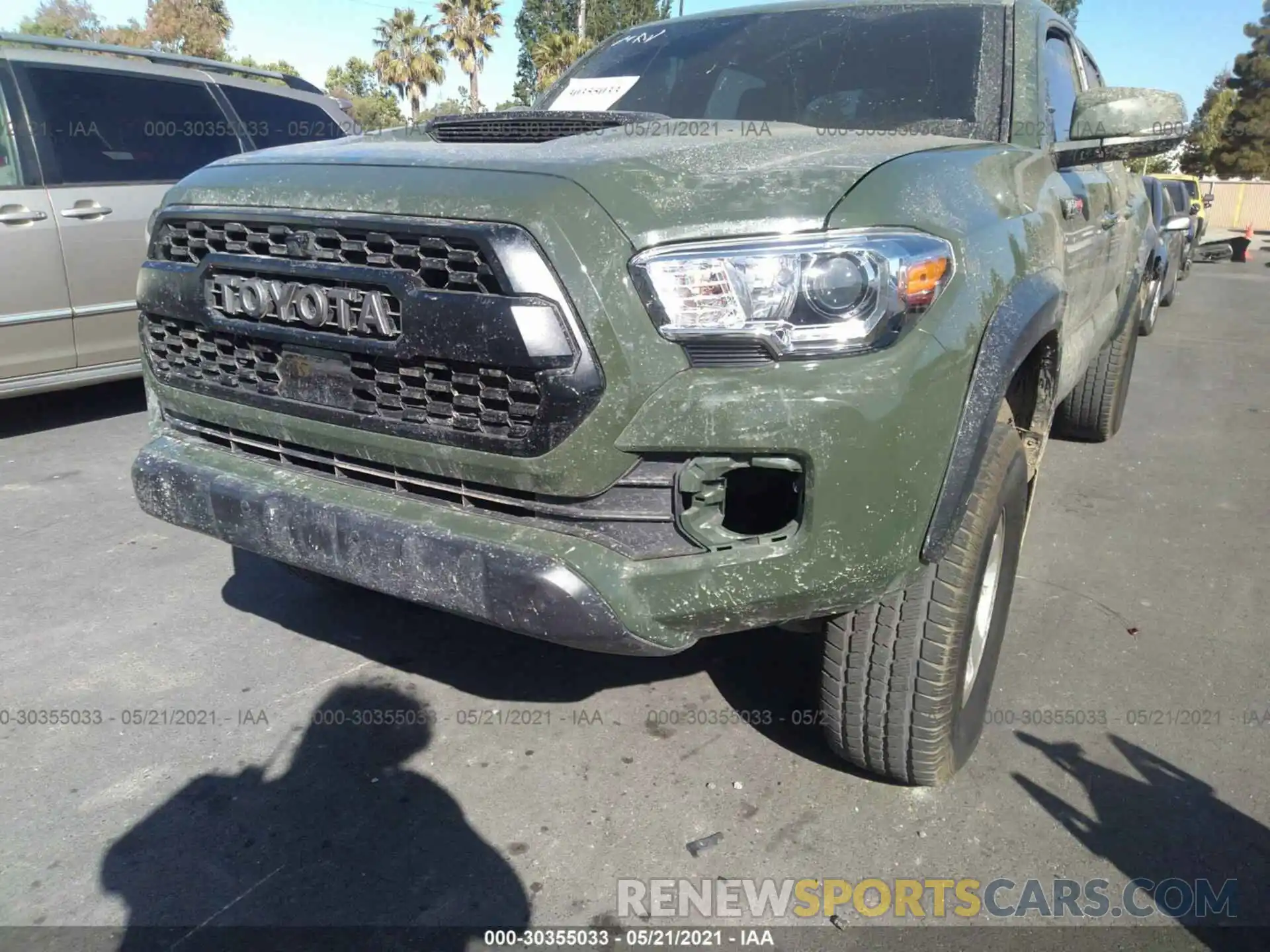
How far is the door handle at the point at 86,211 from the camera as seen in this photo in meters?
5.02

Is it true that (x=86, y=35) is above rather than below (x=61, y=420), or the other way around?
above

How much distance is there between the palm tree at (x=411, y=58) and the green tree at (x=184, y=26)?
7.22 m

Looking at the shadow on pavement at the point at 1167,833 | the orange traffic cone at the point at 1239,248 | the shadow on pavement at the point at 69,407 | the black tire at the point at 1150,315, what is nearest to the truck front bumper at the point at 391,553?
the shadow on pavement at the point at 1167,833

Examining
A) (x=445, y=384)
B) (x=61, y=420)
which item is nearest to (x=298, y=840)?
(x=445, y=384)

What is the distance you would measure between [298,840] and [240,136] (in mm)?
5034

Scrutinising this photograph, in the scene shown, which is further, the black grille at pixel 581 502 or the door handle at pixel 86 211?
the door handle at pixel 86 211

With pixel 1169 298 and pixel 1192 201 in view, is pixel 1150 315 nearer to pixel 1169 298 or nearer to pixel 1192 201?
pixel 1169 298

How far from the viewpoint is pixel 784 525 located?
1970 mm

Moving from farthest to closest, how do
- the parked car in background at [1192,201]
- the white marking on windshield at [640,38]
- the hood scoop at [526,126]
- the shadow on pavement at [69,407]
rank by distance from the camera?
1. the parked car in background at [1192,201]
2. the shadow on pavement at [69,407]
3. the white marking on windshield at [640,38]
4. the hood scoop at [526,126]

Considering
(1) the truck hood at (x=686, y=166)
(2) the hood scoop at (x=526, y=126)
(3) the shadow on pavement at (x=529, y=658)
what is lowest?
(3) the shadow on pavement at (x=529, y=658)

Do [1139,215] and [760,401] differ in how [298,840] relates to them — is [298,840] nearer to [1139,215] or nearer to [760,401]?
[760,401]

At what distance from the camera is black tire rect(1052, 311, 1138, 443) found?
16.9ft

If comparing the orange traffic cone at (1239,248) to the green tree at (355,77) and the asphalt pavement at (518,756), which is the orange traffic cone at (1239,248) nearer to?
the asphalt pavement at (518,756)

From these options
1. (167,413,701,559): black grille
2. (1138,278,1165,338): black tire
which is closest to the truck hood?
(167,413,701,559): black grille
